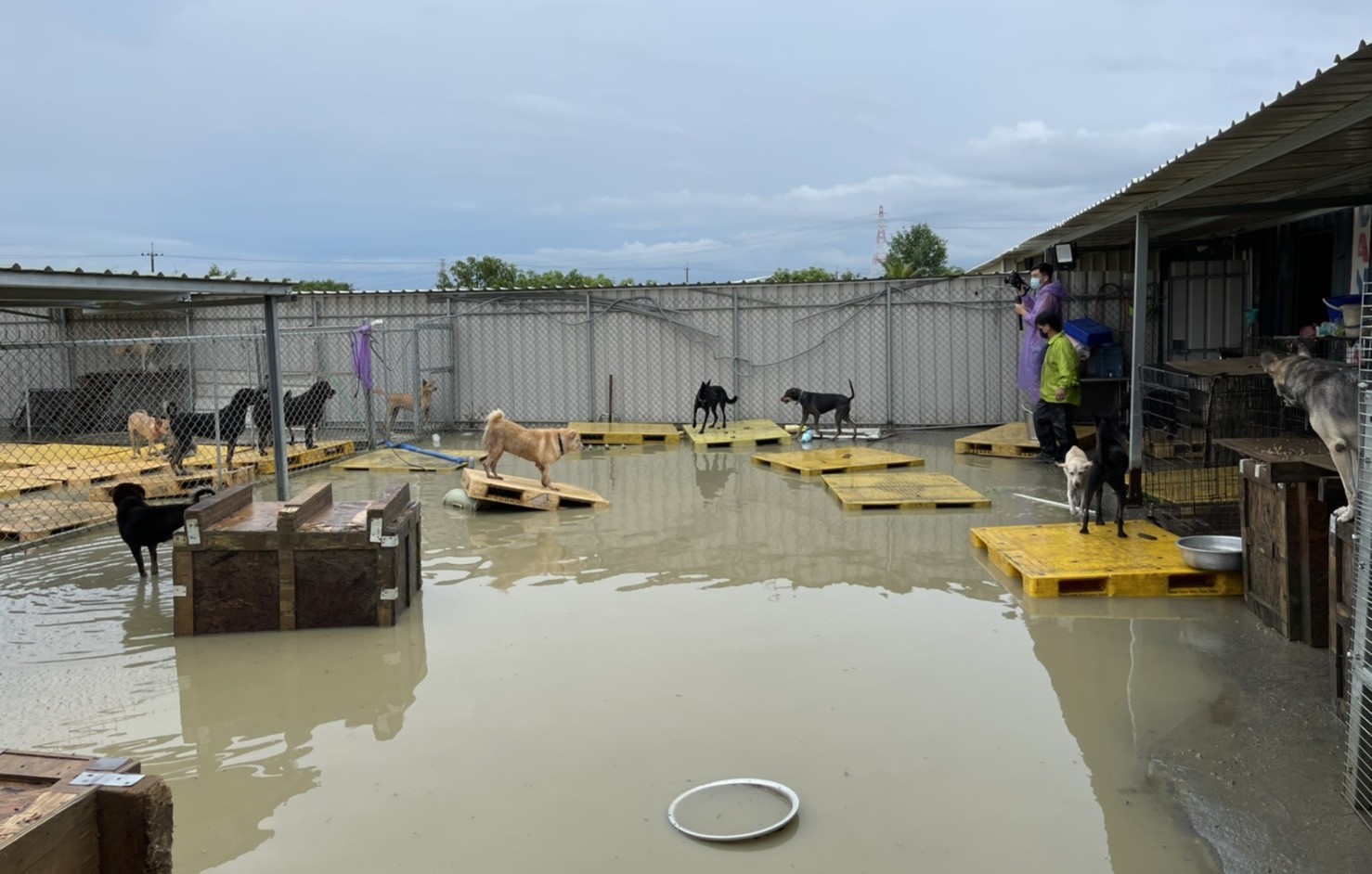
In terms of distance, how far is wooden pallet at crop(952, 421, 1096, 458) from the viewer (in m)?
12.9

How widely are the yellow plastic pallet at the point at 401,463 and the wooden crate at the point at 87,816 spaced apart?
10.2 metres

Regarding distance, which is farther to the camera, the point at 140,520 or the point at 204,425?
the point at 204,425

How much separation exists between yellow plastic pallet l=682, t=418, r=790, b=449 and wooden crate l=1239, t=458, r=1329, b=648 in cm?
925

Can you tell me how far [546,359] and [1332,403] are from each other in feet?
45.9

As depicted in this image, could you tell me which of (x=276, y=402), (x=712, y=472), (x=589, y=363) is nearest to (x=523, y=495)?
(x=276, y=402)

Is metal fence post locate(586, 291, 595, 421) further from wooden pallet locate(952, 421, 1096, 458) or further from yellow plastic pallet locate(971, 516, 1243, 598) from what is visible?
yellow plastic pallet locate(971, 516, 1243, 598)

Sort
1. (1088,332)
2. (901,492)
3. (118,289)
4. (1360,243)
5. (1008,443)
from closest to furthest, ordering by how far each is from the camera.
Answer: (118,289) < (1360,243) < (901,492) < (1008,443) < (1088,332)

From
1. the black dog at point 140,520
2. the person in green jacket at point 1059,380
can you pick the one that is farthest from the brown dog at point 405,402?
the person in green jacket at point 1059,380

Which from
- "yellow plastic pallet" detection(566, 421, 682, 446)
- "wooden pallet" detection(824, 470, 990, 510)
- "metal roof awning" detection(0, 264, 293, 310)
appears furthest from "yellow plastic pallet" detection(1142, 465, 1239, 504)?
"yellow plastic pallet" detection(566, 421, 682, 446)

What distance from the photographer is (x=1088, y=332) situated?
13359 mm

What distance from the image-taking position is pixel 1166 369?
29.2ft

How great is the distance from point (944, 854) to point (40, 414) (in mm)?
17656

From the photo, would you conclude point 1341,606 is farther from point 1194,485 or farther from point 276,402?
point 276,402

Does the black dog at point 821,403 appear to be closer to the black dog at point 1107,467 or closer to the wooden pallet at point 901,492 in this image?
the wooden pallet at point 901,492
